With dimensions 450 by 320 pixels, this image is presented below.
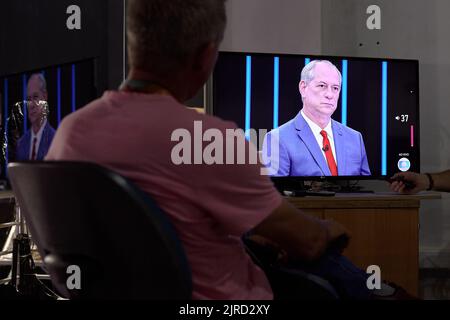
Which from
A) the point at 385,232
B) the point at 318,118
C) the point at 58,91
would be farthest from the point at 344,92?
the point at 58,91

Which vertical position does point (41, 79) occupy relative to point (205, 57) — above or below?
above

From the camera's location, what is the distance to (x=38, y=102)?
2.95m

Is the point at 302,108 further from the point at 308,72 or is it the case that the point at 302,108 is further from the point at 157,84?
the point at 157,84

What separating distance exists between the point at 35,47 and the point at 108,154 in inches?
111

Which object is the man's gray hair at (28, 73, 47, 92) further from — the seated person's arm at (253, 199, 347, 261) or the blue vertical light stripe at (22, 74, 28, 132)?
the seated person's arm at (253, 199, 347, 261)

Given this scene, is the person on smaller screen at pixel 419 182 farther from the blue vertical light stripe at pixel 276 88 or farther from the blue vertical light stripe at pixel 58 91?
the blue vertical light stripe at pixel 58 91

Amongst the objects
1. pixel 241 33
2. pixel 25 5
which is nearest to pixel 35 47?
pixel 25 5

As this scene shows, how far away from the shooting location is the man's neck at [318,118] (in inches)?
103

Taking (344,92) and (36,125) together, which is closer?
(344,92)

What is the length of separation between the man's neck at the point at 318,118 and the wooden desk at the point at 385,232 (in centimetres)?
40

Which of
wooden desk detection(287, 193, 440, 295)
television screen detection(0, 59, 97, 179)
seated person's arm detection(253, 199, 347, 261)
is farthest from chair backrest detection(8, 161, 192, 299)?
television screen detection(0, 59, 97, 179)

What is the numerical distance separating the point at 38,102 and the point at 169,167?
94.5 inches

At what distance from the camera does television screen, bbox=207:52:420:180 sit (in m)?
2.60

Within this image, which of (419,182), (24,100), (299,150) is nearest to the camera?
(419,182)
